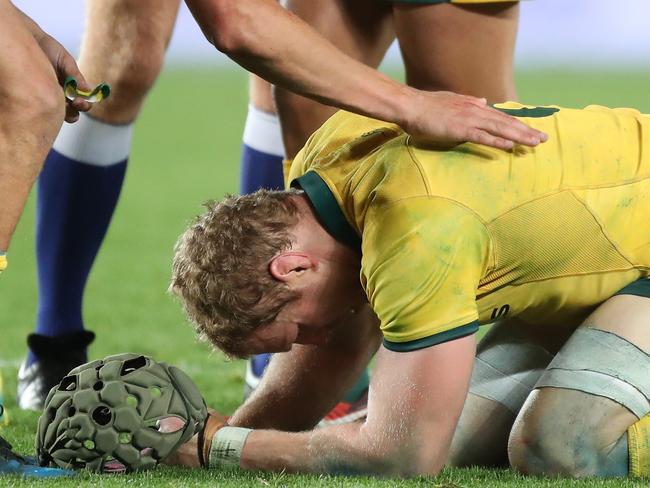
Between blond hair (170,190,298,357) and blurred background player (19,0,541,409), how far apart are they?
1101 mm

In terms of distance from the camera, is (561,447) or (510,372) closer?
(561,447)

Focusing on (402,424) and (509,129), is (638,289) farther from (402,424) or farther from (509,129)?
(402,424)

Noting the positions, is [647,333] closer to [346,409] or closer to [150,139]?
[346,409]

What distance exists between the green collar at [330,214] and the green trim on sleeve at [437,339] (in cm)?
30

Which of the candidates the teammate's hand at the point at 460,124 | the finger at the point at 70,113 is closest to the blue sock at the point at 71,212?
the finger at the point at 70,113

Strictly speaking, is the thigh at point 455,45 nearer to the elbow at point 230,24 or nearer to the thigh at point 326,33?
the thigh at point 326,33

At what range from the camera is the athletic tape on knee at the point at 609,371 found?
9.43ft

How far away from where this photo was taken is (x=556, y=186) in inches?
109

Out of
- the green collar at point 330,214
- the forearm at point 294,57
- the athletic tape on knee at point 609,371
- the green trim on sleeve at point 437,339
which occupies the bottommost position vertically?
the athletic tape on knee at point 609,371

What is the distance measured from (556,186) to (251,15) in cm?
74

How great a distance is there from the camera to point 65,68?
2.93 metres

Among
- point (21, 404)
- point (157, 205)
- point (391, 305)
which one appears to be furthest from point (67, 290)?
point (157, 205)

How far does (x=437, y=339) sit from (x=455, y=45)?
3.85 ft

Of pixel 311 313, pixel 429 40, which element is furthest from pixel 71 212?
pixel 311 313
